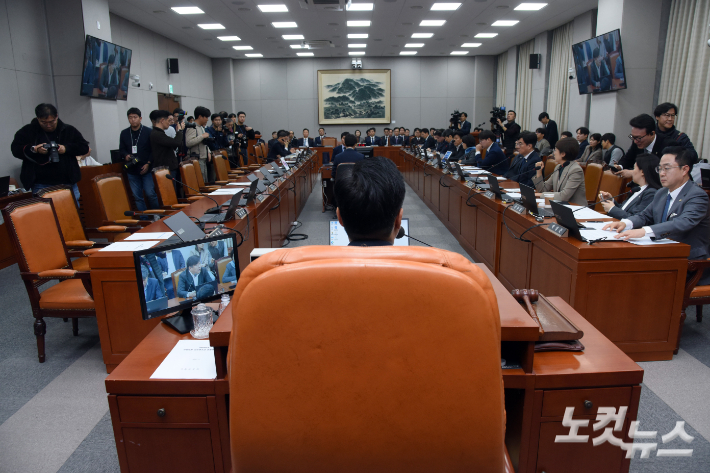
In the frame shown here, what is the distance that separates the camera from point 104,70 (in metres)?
6.90

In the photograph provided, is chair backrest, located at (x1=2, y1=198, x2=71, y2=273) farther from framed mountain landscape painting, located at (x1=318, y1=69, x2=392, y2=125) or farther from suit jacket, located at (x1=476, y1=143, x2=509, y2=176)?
framed mountain landscape painting, located at (x1=318, y1=69, x2=392, y2=125)

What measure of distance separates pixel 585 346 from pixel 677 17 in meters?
7.56

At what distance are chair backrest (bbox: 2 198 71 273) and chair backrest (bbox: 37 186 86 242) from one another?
9.2 inches

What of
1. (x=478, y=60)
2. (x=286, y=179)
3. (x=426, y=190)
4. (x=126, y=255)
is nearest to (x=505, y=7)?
(x=426, y=190)

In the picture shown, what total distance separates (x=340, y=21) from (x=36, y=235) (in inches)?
314

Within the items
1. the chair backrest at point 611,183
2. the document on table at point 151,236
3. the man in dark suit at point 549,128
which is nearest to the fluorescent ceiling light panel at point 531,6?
the man in dark suit at point 549,128

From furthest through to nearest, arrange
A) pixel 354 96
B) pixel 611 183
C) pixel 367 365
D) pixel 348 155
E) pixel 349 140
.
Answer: pixel 354 96 < pixel 349 140 < pixel 348 155 < pixel 611 183 < pixel 367 365

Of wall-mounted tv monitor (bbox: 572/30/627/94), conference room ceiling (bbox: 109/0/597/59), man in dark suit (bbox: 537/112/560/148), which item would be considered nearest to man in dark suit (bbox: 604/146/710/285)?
wall-mounted tv monitor (bbox: 572/30/627/94)

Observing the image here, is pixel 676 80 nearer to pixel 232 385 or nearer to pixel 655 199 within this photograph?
pixel 655 199

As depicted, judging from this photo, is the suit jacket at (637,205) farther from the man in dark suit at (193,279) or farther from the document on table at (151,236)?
the document on table at (151,236)

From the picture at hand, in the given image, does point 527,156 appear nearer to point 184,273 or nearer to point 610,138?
point 610,138

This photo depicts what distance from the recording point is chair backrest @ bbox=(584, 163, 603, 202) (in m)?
4.71

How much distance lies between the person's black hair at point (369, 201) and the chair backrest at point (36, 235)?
229 cm

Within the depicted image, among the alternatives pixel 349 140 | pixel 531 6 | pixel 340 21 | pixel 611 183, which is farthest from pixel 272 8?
pixel 611 183
